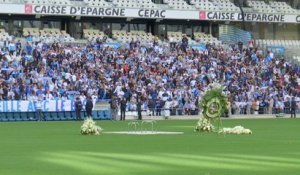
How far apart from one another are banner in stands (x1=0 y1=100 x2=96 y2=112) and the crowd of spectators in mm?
491

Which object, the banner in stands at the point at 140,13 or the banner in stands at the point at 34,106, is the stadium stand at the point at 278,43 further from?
the banner in stands at the point at 34,106

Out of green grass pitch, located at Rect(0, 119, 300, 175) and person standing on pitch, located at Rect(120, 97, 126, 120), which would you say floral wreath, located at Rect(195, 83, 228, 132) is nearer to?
green grass pitch, located at Rect(0, 119, 300, 175)

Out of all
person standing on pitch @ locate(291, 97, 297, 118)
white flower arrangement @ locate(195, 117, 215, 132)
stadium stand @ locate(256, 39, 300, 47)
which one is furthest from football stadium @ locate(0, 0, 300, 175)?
person standing on pitch @ locate(291, 97, 297, 118)

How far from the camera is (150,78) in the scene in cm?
6325

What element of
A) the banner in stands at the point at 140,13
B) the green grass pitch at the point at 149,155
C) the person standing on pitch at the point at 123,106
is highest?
the banner in stands at the point at 140,13

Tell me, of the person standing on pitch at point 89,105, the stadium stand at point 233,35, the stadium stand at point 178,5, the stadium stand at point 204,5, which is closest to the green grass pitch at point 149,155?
the person standing on pitch at point 89,105

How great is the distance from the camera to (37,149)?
26.4 m

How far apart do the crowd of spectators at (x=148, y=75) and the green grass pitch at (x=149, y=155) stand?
24309 millimetres

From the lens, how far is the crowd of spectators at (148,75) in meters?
57.9

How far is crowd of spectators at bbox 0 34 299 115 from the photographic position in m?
57.9

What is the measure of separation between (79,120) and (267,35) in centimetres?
3620

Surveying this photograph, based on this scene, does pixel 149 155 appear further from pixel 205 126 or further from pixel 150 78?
pixel 150 78

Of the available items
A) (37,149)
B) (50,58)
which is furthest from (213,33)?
(37,149)

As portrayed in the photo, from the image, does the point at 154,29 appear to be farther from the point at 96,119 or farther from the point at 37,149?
the point at 37,149
